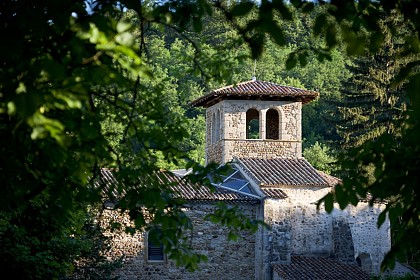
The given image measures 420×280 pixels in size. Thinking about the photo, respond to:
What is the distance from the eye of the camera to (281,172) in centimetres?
2850

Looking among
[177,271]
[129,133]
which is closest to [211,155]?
[177,271]

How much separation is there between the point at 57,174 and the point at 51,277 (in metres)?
9.27

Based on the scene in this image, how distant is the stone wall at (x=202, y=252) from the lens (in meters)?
26.6

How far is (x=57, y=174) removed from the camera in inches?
239

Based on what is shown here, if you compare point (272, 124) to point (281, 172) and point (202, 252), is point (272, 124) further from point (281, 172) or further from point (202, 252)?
point (202, 252)

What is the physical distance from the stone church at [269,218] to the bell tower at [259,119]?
32 millimetres

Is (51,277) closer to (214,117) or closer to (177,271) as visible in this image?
(177,271)

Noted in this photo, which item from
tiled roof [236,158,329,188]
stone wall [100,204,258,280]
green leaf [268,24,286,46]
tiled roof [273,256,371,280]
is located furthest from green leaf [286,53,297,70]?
tiled roof [236,158,329,188]

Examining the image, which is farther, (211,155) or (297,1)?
(211,155)

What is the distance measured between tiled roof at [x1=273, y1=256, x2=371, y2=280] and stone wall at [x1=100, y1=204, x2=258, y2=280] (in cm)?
118

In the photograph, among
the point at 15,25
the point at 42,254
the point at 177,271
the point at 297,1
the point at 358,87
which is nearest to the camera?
the point at 15,25

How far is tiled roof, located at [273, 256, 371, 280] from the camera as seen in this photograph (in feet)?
85.3

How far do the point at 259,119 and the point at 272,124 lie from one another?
1.04 m

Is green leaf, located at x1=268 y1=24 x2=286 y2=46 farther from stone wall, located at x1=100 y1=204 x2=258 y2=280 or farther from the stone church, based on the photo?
stone wall, located at x1=100 y1=204 x2=258 y2=280
